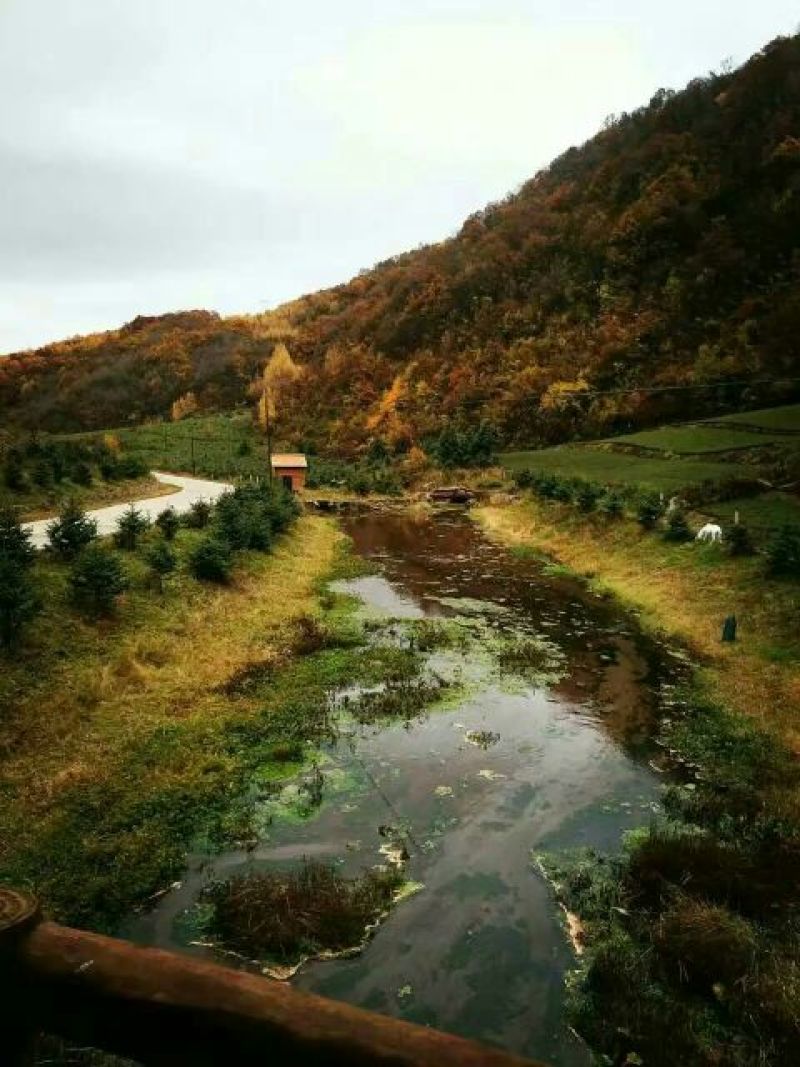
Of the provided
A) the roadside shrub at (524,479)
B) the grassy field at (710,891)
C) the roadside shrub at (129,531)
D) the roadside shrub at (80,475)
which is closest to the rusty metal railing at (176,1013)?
the grassy field at (710,891)

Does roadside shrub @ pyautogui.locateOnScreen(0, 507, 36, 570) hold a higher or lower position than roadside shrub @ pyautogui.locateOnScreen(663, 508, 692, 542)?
higher

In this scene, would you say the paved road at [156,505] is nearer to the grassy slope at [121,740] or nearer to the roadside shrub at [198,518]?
the roadside shrub at [198,518]

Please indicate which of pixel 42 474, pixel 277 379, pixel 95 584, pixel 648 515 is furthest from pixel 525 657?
pixel 277 379

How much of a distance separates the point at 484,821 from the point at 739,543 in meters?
15.3

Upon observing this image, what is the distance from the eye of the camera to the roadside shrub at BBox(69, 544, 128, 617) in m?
15.5

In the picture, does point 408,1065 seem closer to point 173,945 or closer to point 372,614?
point 173,945

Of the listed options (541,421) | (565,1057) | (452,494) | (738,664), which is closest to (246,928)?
(565,1057)

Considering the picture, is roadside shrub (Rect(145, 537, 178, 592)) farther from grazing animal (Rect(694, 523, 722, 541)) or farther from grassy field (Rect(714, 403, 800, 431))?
grassy field (Rect(714, 403, 800, 431))

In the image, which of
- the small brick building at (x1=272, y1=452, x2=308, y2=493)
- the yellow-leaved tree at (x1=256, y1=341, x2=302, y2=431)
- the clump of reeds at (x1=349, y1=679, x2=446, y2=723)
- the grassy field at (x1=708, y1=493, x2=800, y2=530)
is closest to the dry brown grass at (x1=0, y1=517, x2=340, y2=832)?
the clump of reeds at (x1=349, y1=679, x2=446, y2=723)

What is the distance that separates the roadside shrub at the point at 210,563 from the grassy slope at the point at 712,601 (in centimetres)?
1202

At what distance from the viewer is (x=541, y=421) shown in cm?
6100

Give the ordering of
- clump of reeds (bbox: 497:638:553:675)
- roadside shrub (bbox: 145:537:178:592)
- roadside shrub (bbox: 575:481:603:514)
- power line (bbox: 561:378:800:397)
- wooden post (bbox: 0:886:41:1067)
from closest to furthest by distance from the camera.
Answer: wooden post (bbox: 0:886:41:1067) → clump of reeds (bbox: 497:638:553:675) → roadside shrub (bbox: 145:537:178:592) → roadside shrub (bbox: 575:481:603:514) → power line (bbox: 561:378:800:397)

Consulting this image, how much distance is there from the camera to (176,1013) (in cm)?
250

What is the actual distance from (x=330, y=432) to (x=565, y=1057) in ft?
251
